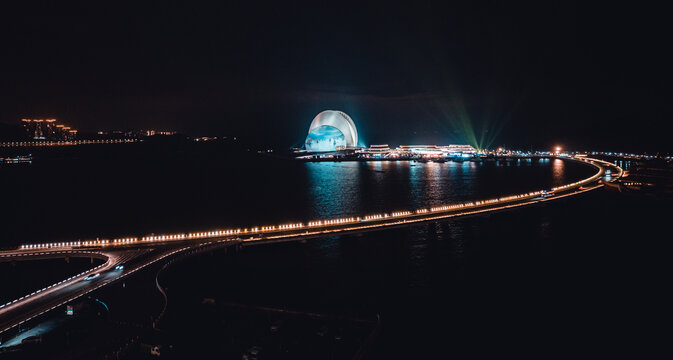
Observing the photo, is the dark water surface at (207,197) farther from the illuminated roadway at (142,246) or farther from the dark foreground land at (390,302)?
the dark foreground land at (390,302)

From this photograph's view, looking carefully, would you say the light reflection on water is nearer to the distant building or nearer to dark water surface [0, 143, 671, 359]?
A: dark water surface [0, 143, 671, 359]

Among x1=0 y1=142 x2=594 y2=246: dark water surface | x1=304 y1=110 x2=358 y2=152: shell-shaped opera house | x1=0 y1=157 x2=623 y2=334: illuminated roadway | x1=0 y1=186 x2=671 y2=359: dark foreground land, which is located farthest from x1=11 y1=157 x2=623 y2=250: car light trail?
x1=304 y1=110 x2=358 y2=152: shell-shaped opera house

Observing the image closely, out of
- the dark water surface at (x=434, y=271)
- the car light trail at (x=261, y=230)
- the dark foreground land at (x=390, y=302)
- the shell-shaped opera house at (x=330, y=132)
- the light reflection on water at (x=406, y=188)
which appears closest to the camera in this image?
the dark foreground land at (x=390, y=302)

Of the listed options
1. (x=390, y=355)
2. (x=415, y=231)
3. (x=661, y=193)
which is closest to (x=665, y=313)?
(x=390, y=355)

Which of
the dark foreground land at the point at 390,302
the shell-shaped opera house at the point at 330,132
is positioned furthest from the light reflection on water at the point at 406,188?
the shell-shaped opera house at the point at 330,132

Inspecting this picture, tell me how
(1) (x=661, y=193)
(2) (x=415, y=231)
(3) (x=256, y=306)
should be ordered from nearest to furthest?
(3) (x=256, y=306), (2) (x=415, y=231), (1) (x=661, y=193)

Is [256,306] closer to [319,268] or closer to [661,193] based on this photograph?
[319,268]

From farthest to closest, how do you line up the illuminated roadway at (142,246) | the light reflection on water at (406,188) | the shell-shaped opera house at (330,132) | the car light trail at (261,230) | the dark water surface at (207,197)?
the shell-shaped opera house at (330,132)
the light reflection on water at (406,188)
the dark water surface at (207,197)
the car light trail at (261,230)
the illuminated roadway at (142,246)
